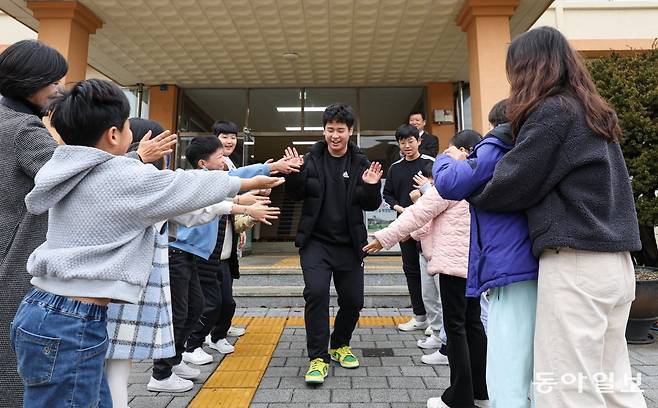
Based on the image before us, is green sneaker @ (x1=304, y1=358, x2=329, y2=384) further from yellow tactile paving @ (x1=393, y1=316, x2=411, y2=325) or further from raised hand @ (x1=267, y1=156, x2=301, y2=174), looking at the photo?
yellow tactile paving @ (x1=393, y1=316, x2=411, y2=325)

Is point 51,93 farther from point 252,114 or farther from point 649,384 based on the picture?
point 252,114

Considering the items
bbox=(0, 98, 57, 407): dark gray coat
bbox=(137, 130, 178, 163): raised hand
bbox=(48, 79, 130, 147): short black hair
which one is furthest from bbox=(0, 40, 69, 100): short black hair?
bbox=(137, 130, 178, 163): raised hand

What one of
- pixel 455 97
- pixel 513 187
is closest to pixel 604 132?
pixel 513 187

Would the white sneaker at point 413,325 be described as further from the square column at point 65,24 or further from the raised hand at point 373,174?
the square column at point 65,24

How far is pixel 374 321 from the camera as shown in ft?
15.2

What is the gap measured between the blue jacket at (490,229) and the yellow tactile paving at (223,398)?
174 centimetres

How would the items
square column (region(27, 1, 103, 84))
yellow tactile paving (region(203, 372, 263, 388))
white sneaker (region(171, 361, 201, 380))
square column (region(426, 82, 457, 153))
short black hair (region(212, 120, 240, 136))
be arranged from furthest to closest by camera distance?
square column (region(426, 82, 457, 153)) < square column (region(27, 1, 103, 84)) < short black hair (region(212, 120, 240, 136)) < white sneaker (region(171, 361, 201, 380)) < yellow tactile paving (region(203, 372, 263, 388))

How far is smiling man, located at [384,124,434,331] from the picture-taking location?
14.0 feet

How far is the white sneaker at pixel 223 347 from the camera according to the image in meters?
3.60

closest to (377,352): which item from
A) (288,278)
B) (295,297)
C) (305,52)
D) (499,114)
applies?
(295,297)

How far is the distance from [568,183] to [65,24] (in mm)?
7361

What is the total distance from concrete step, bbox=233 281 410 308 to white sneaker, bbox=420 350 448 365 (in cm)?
190

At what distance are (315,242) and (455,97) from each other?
279 inches

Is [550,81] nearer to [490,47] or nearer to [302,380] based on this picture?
[302,380]
